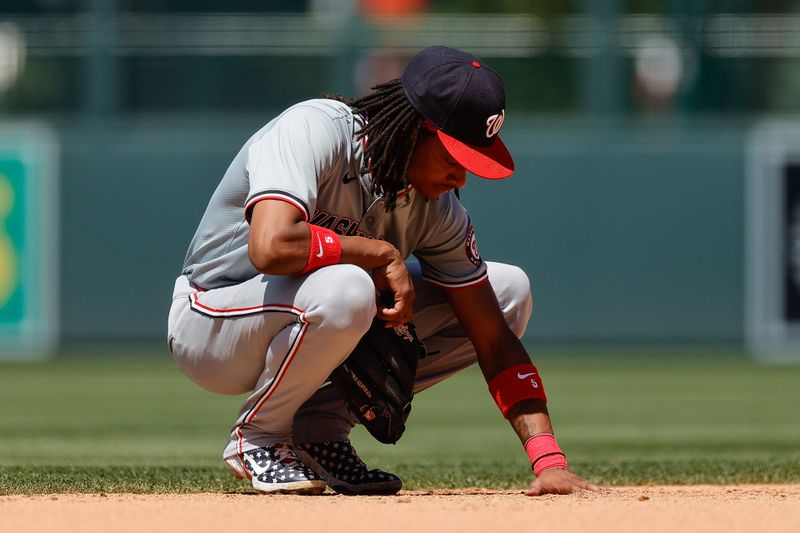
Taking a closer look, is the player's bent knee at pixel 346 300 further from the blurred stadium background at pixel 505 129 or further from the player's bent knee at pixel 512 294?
the blurred stadium background at pixel 505 129

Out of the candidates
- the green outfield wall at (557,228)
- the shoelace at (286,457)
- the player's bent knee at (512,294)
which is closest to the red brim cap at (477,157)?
the player's bent knee at (512,294)

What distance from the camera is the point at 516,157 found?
12711 millimetres

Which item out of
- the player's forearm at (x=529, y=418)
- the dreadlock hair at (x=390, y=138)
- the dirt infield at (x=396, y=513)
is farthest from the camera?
the player's forearm at (x=529, y=418)

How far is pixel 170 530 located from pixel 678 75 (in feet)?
34.4

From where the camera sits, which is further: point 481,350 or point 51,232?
point 51,232

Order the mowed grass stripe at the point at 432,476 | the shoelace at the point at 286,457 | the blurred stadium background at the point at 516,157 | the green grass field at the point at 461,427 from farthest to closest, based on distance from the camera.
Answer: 1. the blurred stadium background at the point at 516,157
2. the green grass field at the point at 461,427
3. the mowed grass stripe at the point at 432,476
4. the shoelace at the point at 286,457

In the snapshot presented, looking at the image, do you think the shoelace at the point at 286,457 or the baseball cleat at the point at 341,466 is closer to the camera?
the shoelace at the point at 286,457

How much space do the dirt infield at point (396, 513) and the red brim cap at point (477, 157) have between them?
0.93 m

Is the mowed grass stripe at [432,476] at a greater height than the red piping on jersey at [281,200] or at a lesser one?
lesser

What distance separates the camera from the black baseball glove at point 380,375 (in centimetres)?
414

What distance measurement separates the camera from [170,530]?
3318 mm

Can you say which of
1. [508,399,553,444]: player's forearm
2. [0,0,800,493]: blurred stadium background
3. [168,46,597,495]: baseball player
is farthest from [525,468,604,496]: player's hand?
[0,0,800,493]: blurred stadium background

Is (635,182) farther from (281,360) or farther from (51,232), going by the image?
(281,360)

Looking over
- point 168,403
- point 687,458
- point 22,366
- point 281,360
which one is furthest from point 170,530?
point 22,366
